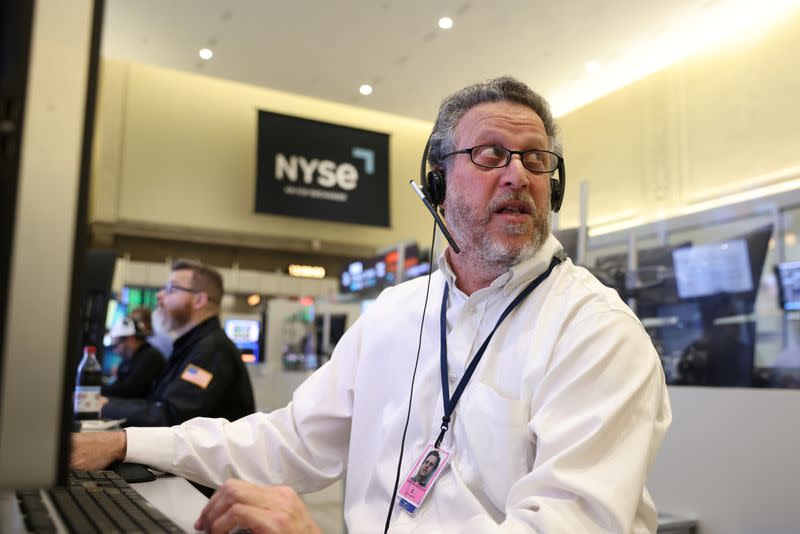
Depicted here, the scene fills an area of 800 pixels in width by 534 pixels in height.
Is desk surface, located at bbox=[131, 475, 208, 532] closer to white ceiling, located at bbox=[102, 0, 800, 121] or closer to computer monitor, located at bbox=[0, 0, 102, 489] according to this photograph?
computer monitor, located at bbox=[0, 0, 102, 489]

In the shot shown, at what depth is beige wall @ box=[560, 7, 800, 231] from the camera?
5336mm

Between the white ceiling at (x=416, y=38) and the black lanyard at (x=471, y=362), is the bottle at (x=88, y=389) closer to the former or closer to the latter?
the black lanyard at (x=471, y=362)

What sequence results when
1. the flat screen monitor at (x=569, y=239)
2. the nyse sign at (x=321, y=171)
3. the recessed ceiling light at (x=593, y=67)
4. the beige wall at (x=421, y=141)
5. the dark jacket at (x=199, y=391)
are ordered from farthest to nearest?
the nyse sign at (x=321, y=171), the recessed ceiling light at (x=593, y=67), the beige wall at (x=421, y=141), the flat screen monitor at (x=569, y=239), the dark jacket at (x=199, y=391)

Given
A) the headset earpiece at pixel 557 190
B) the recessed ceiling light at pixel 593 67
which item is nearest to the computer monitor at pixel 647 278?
the headset earpiece at pixel 557 190

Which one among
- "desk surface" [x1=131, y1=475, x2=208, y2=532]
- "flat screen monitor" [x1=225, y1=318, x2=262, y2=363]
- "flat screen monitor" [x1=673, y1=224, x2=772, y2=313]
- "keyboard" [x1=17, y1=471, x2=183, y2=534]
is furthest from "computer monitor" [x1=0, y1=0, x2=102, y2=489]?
"flat screen monitor" [x1=225, y1=318, x2=262, y2=363]

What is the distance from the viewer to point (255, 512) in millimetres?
631

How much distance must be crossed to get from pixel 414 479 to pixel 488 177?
0.57 m

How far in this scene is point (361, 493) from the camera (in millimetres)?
1105

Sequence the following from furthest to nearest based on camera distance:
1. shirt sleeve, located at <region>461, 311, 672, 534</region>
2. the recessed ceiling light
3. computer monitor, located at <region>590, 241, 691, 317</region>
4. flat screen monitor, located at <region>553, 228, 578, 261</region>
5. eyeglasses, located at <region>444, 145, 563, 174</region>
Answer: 1. the recessed ceiling light
2. computer monitor, located at <region>590, 241, 691, 317</region>
3. flat screen monitor, located at <region>553, 228, 578, 261</region>
4. eyeglasses, located at <region>444, 145, 563, 174</region>
5. shirt sleeve, located at <region>461, 311, 672, 534</region>

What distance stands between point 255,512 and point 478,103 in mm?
905

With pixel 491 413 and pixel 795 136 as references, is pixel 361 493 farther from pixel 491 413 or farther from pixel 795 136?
pixel 795 136

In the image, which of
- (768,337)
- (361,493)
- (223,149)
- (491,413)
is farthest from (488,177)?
(223,149)

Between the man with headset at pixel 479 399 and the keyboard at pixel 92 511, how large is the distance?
0.24 feet

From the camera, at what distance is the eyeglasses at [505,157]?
120 centimetres
